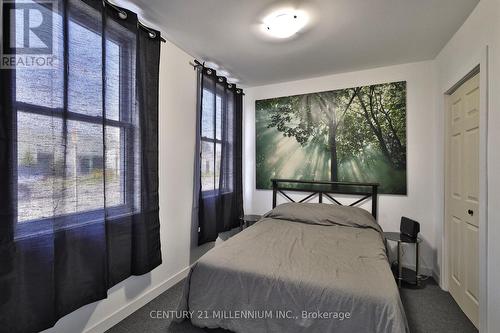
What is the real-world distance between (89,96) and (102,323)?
1.74 m

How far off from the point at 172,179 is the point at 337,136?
2290 millimetres

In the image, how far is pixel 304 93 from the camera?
3.44 meters

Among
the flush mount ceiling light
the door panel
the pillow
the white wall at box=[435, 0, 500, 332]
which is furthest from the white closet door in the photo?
the flush mount ceiling light

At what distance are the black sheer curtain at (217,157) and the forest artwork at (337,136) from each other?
487 millimetres

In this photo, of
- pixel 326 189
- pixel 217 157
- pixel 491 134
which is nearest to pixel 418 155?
pixel 326 189

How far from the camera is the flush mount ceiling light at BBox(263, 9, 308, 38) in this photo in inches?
74.4

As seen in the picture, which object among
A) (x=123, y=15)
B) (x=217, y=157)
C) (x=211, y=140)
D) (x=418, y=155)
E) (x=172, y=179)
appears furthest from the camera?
(x=217, y=157)

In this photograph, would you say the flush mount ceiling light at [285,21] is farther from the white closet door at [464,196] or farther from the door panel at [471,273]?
the door panel at [471,273]

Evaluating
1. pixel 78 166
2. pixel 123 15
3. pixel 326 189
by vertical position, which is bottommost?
pixel 326 189

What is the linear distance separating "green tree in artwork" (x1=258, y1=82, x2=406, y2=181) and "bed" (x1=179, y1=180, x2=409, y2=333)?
128cm

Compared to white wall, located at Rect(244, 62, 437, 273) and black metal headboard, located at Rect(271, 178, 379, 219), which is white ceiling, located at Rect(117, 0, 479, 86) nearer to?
white wall, located at Rect(244, 62, 437, 273)

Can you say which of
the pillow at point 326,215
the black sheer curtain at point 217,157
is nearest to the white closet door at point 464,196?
the pillow at point 326,215

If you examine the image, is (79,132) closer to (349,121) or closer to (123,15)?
(123,15)

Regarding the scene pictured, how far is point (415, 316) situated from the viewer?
2012 millimetres
